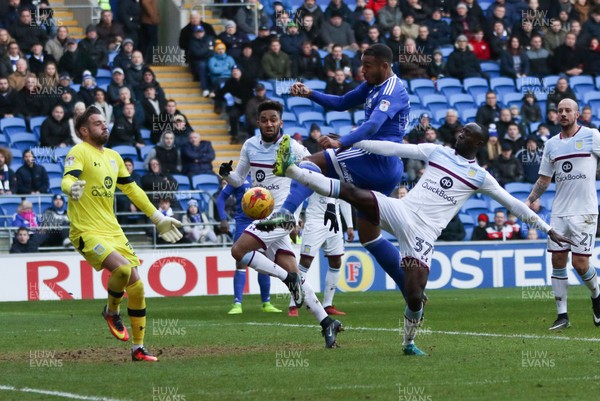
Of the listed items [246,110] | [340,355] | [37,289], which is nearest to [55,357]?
[340,355]

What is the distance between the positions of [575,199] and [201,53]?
51.9 feet

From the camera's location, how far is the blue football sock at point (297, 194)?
11461mm

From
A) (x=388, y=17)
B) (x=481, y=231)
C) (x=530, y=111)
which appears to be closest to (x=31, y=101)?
(x=481, y=231)

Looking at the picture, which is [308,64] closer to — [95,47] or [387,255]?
[95,47]

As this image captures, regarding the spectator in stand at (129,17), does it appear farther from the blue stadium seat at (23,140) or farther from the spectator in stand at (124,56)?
the blue stadium seat at (23,140)

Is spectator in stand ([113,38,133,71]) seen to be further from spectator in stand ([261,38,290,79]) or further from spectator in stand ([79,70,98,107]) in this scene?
spectator in stand ([261,38,290,79])

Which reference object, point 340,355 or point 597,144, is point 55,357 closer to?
point 340,355

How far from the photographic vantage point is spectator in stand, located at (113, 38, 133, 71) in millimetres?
26703

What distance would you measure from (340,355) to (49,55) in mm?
16490

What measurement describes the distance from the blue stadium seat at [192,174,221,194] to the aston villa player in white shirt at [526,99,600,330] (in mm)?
12182

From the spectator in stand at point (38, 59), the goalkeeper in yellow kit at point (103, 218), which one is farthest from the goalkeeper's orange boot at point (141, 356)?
the spectator in stand at point (38, 59)

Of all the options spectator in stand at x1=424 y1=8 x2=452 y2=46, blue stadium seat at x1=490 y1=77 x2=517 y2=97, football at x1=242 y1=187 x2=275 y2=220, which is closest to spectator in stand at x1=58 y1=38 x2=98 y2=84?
spectator in stand at x1=424 y1=8 x2=452 y2=46

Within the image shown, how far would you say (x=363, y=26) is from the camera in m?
30.7

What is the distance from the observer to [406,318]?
36.1 feet
